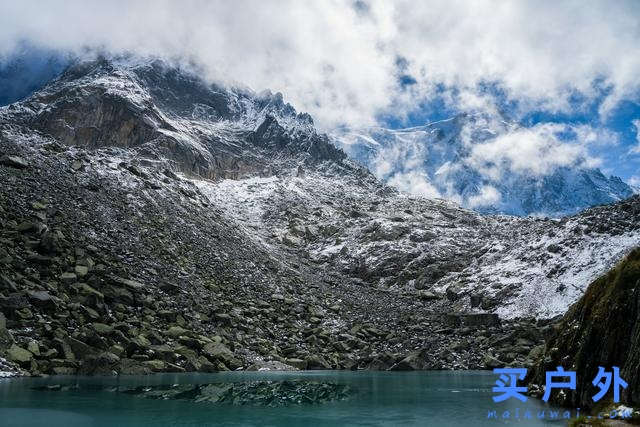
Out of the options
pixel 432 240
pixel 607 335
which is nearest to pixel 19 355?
pixel 607 335

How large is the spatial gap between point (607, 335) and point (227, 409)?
63.0 feet

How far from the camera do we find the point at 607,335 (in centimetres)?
2312

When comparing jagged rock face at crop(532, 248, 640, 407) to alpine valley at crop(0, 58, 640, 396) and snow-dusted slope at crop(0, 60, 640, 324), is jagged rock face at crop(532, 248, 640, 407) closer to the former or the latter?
alpine valley at crop(0, 58, 640, 396)

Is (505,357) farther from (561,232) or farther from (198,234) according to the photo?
(198,234)

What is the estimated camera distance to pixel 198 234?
289ft

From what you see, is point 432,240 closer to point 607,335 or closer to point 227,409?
point 227,409

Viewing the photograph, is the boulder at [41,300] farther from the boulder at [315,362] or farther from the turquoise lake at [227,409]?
the boulder at [315,362]

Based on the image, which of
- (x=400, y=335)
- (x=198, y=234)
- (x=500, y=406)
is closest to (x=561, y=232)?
(x=400, y=335)

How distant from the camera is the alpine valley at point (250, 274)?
48500mm

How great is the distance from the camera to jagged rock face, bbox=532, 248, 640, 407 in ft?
67.6

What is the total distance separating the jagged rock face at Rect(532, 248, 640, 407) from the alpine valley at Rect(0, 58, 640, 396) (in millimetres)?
30204

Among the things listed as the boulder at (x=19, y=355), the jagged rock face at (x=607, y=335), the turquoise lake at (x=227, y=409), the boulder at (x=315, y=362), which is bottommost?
the boulder at (x=315, y=362)

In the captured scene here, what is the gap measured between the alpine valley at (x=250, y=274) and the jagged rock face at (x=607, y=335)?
30.2 metres

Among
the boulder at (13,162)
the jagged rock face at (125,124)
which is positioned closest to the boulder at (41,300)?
the boulder at (13,162)
